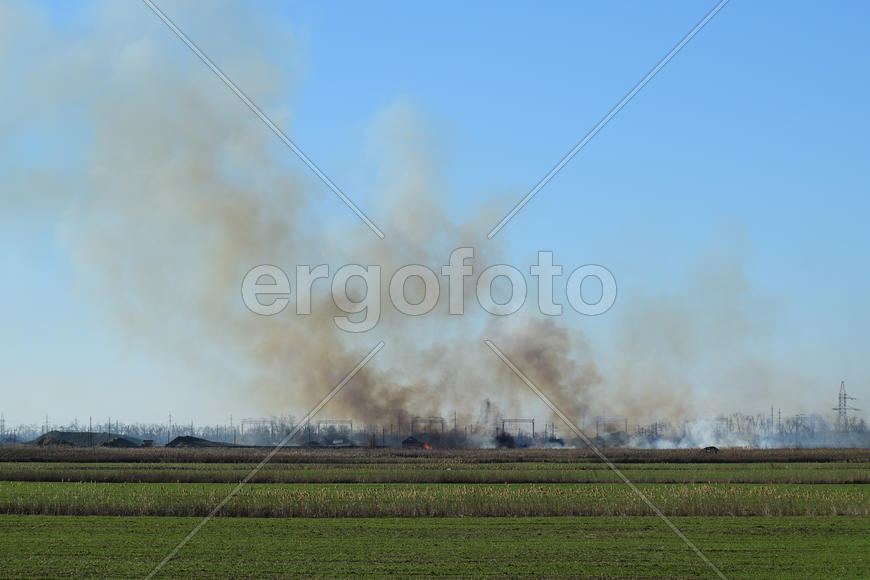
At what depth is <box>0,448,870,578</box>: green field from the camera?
2552 cm

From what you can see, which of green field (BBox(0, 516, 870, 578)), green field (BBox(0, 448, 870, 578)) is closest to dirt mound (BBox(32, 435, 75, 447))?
green field (BBox(0, 448, 870, 578))

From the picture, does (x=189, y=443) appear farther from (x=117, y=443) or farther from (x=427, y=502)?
(x=427, y=502)

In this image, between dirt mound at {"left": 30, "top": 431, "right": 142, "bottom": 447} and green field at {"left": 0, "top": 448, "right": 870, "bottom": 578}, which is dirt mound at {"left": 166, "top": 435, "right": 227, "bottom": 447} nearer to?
dirt mound at {"left": 30, "top": 431, "right": 142, "bottom": 447}

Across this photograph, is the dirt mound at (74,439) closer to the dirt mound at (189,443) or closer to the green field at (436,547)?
the dirt mound at (189,443)

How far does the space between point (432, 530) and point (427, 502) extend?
766 centimetres

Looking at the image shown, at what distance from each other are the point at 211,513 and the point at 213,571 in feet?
48.1

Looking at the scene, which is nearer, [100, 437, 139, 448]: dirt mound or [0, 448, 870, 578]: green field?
[0, 448, 870, 578]: green field

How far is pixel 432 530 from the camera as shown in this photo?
1328 inches

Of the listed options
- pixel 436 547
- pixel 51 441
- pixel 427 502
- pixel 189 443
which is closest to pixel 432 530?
pixel 436 547

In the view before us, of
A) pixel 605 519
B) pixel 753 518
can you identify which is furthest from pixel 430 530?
pixel 753 518

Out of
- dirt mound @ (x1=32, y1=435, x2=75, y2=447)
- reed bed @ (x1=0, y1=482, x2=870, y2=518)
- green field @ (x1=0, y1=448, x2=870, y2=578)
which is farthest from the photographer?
dirt mound @ (x1=32, y1=435, x2=75, y2=447)

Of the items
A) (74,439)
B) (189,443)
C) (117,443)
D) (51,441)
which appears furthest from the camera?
(74,439)

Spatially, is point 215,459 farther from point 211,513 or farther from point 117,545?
point 117,545

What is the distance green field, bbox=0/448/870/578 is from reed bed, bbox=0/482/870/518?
0.11 metres
